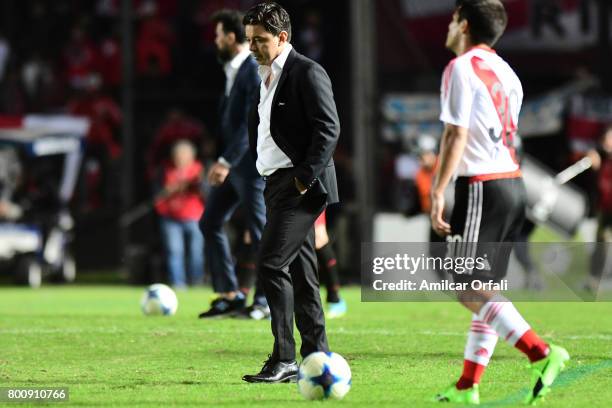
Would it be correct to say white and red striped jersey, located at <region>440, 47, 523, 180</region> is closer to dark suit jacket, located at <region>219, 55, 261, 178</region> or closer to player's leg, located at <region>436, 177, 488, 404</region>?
player's leg, located at <region>436, 177, 488, 404</region>

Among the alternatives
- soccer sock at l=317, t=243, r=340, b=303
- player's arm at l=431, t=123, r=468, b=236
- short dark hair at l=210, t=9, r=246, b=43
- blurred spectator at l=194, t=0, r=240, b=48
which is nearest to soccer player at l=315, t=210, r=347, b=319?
soccer sock at l=317, t=243, r=340, b=303

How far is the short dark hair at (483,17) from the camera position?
7023 millimetres

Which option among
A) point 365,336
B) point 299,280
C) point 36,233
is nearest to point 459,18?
point 299,280

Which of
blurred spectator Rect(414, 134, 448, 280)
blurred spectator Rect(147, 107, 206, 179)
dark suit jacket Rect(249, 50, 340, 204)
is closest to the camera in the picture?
dark suit jacket Rect(249, 50, 340, 204)

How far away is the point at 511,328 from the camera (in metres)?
6.89

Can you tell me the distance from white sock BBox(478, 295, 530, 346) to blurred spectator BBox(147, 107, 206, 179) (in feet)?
49.0

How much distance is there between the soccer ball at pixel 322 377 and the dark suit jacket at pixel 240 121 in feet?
13.4

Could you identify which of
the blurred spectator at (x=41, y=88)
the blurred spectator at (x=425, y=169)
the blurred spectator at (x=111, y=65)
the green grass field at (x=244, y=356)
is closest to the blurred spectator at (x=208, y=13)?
the blurred spectator at (x=111, y=65)

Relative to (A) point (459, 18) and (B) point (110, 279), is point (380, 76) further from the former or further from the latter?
(A) point (459, 18)

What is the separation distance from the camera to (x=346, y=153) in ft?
69.0

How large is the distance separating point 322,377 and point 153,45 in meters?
15.5

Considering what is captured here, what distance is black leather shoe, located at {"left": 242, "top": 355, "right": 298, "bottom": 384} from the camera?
7.89 m

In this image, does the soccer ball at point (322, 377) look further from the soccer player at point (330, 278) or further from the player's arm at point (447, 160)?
the soccer player at point (330, 278)

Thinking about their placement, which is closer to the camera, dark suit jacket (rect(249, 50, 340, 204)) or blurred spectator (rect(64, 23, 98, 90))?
dark suit jacket (rect(249, 50, 340, 204))
